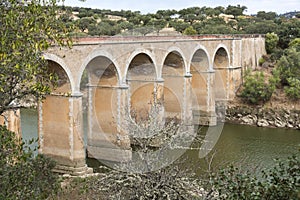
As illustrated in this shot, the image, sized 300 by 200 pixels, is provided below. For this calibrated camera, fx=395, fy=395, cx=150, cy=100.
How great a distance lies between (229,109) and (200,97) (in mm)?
3217

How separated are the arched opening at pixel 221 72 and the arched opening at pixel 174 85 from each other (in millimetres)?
6419

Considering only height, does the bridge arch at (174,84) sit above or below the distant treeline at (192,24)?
below

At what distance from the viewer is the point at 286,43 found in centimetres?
3719

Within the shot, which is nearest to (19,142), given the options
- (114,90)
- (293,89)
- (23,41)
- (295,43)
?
(23,41)

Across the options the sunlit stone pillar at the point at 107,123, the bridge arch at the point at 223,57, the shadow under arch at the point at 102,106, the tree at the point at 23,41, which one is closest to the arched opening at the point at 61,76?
the shadow under arch at the point at 102,106

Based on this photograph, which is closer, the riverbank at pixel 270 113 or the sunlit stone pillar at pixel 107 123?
the sunlit stone pillar at pixel 107 123

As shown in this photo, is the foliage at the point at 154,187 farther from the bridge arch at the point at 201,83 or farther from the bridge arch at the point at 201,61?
the bridge arch at the point at 201,61

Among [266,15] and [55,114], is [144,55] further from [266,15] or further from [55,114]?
[266,15]

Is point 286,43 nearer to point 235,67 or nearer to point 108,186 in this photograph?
point 235,67

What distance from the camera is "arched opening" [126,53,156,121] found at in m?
20.1

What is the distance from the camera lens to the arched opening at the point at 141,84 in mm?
20094

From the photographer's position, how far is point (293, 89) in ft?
88.1

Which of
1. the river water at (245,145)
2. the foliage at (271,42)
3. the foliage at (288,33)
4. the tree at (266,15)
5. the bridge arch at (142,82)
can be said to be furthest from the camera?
the tree at (266,15)

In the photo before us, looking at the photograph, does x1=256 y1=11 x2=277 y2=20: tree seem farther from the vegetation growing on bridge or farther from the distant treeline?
the vegetation growing on bridge
